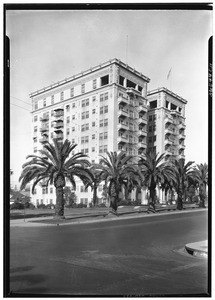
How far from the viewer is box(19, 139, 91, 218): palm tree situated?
1040 cm

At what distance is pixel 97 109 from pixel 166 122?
2.28 meters

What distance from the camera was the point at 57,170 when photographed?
1476 cm

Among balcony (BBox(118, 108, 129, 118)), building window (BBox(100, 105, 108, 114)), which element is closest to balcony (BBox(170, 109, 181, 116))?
balcony (BBox(118, 108, 129, 118))

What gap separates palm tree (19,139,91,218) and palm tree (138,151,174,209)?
6.73 feet

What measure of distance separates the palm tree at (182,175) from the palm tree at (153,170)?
1.35 ft

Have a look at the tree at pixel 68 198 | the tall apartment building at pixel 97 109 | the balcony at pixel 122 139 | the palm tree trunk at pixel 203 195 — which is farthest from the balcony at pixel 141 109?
the tree at pixel 68 198

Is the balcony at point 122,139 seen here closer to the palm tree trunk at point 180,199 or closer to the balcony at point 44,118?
the balcony at point 44,118

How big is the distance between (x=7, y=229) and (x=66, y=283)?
1.97 metres

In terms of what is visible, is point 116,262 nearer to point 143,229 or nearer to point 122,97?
point 122,97

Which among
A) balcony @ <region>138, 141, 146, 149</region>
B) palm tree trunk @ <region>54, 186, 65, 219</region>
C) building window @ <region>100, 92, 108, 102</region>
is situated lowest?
palm tree trunk @ <region>54, 186, 65, 219</region>

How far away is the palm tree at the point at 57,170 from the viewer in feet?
34.1

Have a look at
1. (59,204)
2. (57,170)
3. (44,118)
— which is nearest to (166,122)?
(44,118)

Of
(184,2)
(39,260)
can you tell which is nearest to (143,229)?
(39,260)

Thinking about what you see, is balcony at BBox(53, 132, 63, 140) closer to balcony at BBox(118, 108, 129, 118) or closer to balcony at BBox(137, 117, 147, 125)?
balcony at BBox(118, 108, 129, 118)
